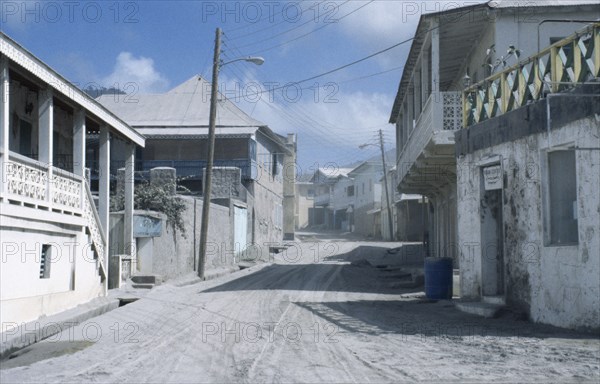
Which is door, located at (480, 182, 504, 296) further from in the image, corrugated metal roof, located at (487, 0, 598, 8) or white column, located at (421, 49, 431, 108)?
white column, located at (421, 49, 431, 108)

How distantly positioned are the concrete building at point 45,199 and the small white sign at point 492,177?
8418mm

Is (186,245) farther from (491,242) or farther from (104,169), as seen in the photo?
(491,242)

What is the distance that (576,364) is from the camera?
27.3 feet

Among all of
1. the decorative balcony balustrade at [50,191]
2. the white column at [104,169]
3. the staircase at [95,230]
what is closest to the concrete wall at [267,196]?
the white column at [104,169]

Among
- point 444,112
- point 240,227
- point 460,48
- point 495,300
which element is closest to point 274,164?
point 240,227

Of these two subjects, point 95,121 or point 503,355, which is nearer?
point 503,355

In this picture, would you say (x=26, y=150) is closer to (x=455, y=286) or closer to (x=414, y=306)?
(x=414, y=306)

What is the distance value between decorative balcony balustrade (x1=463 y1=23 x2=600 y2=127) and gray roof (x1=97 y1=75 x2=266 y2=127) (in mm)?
26337

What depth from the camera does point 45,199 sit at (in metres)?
13.7

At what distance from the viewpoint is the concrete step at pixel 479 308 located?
13087 mm

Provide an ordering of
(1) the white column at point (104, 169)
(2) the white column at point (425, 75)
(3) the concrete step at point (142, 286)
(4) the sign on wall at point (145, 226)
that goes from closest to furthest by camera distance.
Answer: (1) the white column at point (104, 169) → (3) the concrete step at point (142, 286) → (4) the sign on wall at point (145, 226) → (2) the white column at point (425, 75)

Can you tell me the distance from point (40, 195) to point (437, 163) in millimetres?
11816

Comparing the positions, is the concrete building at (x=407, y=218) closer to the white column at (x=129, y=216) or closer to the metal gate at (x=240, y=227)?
the metal gate at (x=240, y=227)

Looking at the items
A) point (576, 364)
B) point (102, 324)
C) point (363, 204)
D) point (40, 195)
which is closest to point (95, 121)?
point (40, 195)
